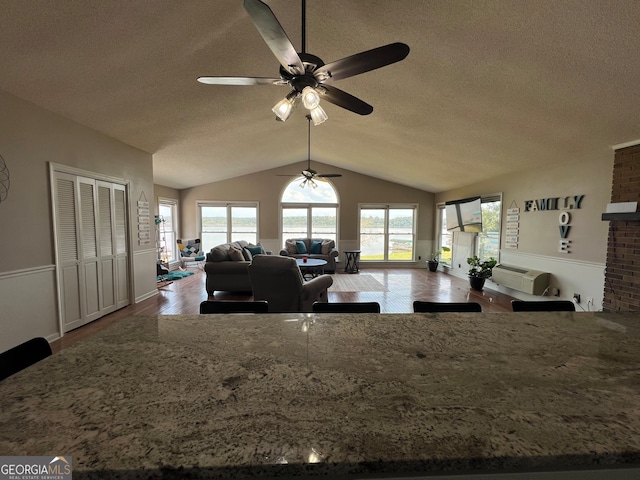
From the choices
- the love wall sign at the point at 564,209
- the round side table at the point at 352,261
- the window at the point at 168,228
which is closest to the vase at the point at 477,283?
the love wall sign at the point at 564,209

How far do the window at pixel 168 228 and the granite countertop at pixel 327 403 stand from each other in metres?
7.05

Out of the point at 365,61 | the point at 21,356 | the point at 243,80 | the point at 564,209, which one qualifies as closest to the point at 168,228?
the point at 243,80

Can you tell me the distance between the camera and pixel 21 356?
3.52 feet

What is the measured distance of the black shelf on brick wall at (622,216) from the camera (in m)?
3.05

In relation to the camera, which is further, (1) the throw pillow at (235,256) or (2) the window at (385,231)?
(2) the window at (385,231)

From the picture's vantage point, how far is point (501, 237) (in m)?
5.43

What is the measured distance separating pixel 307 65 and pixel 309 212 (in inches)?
259

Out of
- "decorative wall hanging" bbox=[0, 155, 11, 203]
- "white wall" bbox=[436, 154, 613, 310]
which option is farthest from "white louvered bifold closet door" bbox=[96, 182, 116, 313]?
"white wall" bbox=[436, 154, 613, 310]

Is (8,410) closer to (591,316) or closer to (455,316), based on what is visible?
(455,316)

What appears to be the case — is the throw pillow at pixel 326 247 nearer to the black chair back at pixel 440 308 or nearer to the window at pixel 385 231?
the window at pixel 385 231

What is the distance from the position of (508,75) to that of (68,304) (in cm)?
524

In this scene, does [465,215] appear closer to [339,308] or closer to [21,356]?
[339,308]

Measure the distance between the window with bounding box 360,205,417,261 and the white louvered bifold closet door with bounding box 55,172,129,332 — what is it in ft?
19.8

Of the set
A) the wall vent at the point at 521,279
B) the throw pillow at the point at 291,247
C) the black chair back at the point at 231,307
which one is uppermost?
the black chair back at the point at 231,307
